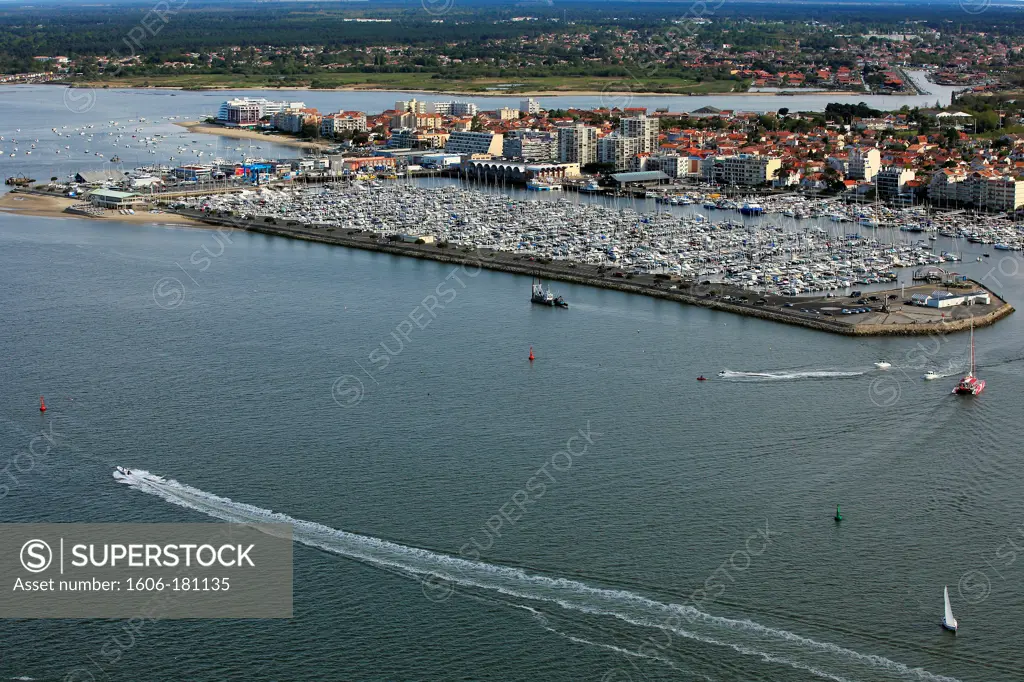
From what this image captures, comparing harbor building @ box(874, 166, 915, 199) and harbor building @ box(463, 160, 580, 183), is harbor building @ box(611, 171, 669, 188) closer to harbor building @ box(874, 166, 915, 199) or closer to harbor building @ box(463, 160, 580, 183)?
harbor building @ box(463, 160, 580, 183)

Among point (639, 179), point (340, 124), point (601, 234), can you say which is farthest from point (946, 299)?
point (340, 124)

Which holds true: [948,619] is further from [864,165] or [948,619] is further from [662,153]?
[662,153]

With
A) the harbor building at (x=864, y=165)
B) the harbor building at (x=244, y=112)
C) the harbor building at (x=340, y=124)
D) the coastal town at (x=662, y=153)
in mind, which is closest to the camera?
the coastal town at (x=662, y=153)

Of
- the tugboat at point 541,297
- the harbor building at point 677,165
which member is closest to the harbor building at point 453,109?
the harbor building at point 677,165

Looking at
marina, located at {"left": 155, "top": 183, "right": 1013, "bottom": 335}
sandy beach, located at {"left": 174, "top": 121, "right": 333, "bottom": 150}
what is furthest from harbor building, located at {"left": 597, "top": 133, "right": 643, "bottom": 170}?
sandy beach, located at {"left": 174, "top": 121, "right": 333, "bottom": 150}

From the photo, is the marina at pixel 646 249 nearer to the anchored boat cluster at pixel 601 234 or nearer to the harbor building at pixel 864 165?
the anchored boat cluster at pixel 601 234

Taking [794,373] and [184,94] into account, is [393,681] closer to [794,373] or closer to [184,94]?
[794,373]

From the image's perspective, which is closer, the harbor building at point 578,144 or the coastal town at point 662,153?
the coastal town at point 662,153

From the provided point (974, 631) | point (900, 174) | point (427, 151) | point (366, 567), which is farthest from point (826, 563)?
point (427, 151)
